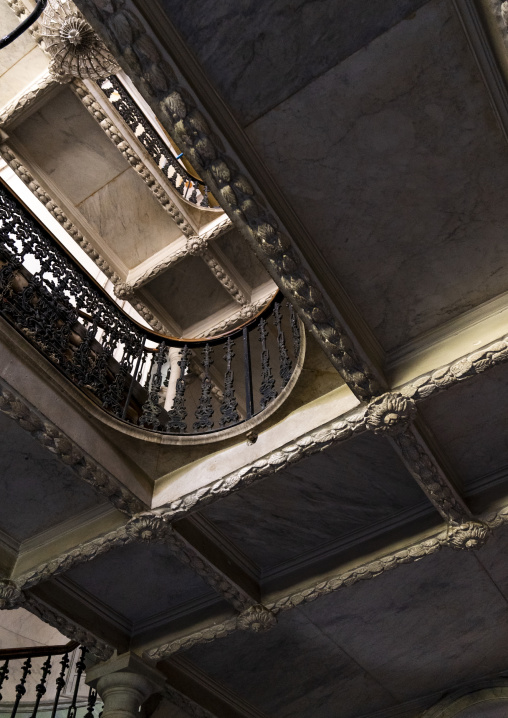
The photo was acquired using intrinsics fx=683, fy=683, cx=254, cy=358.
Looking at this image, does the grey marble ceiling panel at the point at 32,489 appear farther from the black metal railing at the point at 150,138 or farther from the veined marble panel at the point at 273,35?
the black metal railing at the point at 150,138

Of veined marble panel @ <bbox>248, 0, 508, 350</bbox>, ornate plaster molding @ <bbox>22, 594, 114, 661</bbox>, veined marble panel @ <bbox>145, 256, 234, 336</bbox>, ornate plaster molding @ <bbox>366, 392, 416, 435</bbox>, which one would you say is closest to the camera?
veined marble panel @ <bbox>248, 0, 508, 350</bbox>

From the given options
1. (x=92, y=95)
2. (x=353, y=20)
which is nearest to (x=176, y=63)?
(x=353, y=20)

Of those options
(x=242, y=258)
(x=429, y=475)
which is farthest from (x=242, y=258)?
(x=429, y=475)

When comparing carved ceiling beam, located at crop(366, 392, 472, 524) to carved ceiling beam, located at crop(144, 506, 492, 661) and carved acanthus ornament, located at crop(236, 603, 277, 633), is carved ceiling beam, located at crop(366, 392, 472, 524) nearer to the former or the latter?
carved ceiling beam, located at crop(144, 506, 492, 661)

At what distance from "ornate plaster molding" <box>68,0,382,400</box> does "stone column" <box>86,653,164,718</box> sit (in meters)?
3.35

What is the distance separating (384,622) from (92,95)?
25.9 feet

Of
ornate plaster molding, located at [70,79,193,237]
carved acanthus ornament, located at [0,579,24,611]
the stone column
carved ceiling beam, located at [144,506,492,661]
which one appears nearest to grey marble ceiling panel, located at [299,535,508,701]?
carved ceiling beam, located at [144,506,492,661]

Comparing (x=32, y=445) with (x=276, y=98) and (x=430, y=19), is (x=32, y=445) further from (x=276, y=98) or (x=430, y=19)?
(x=430, y=19)

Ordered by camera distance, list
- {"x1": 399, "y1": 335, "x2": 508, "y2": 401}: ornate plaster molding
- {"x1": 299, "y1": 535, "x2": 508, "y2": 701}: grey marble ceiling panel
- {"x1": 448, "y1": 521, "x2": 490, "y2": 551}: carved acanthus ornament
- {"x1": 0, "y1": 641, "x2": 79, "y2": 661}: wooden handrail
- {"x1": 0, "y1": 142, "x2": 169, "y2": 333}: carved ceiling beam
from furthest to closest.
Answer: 1. {"x1": 0, "y1": 142, "x2": 169, "y2": 333}: carved ceiling beam
2. {"x1": 0, "y1": 641, "x2": 79, "y2": 661}: wooden handrail
3. {"x1": 299, "y1": 535, "x2": 508, "y2": 701}: grey marble ceiling panel
4. {"x1": 448, "y1": 521, "x2": 490, "y2": 551}: carved acanthus ornament
5. {"x1": 399, "y1": 335, "x2": 508, "y2": 401}: ornate plaster molding

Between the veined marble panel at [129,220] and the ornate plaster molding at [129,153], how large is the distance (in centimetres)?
32

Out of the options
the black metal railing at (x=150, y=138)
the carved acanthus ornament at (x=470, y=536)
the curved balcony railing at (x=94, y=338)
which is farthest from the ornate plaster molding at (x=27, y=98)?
the carved acanthus ornament at (x=470, y=536)

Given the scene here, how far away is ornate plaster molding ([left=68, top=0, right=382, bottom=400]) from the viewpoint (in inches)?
117

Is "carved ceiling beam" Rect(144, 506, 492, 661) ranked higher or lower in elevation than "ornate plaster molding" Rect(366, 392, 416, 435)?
lower

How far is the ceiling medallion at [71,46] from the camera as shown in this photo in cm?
906
